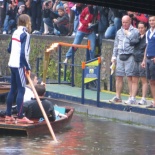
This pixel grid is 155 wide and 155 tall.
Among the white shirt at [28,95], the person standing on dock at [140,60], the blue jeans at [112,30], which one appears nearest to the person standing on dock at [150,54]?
the person standing on dock at [140,60]

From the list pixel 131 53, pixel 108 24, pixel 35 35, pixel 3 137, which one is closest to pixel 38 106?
pixel 3 137

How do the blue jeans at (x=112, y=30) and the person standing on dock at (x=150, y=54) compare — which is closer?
the person standing on dock at (x=150, y=54)

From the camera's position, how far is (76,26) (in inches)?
886

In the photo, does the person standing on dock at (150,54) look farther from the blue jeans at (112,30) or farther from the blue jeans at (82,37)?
the blue jeans at (82,37)

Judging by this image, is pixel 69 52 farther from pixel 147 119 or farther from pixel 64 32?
pixel 147 119

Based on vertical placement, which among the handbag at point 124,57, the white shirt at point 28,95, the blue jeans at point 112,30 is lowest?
the white shirt at point 28,95

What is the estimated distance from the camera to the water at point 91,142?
39.4 feet

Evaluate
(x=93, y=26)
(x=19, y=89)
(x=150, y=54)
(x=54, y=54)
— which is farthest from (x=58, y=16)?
(x=19, y=89)

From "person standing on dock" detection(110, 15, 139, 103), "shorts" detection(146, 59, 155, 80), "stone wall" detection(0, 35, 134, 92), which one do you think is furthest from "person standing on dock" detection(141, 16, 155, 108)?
"stone wall" detection(0, 35, 134, 92)

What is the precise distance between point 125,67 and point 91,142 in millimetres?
3942

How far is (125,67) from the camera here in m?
16.8

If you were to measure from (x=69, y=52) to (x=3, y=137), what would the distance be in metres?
7.91

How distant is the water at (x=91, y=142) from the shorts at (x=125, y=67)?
4.60 ft

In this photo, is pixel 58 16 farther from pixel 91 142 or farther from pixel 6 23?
pixel 91 142
